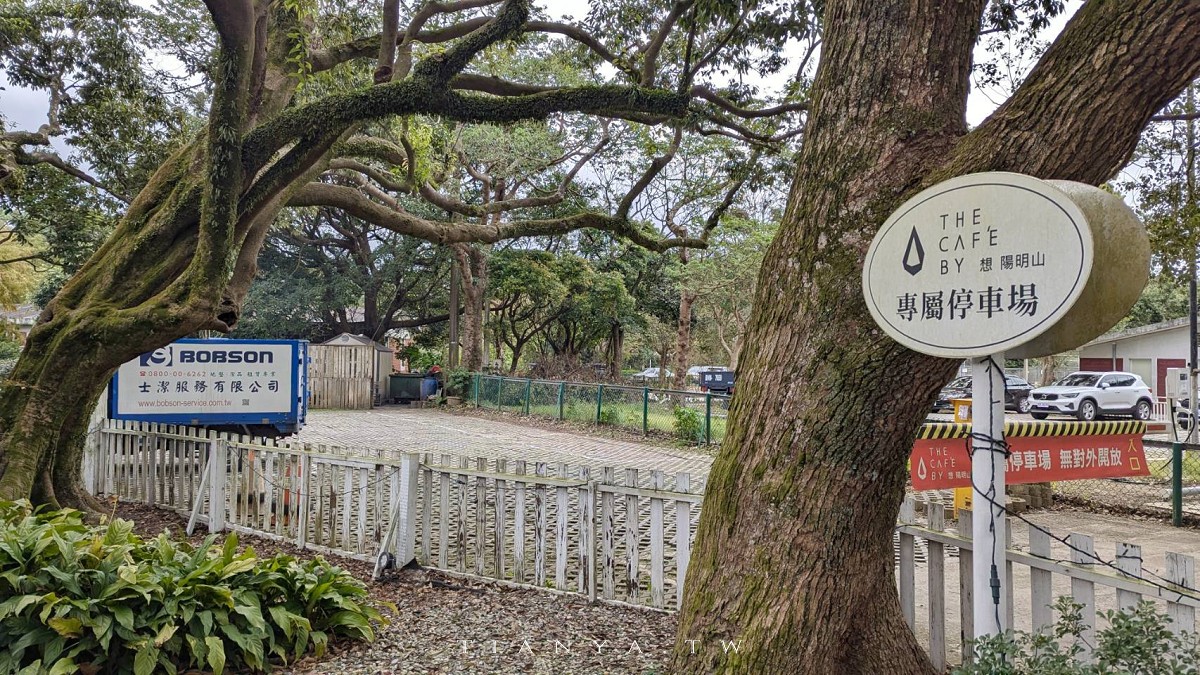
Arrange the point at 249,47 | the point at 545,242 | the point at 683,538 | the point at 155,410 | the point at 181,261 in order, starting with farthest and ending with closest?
the point at 545,242 < the point at 155,410 < the point at 181,261 < the point at 249,47 < the point at 683,538

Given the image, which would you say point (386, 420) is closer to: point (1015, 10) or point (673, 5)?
point (673, 5)

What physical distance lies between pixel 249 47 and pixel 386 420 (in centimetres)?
1396

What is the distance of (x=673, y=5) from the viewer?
8.39m

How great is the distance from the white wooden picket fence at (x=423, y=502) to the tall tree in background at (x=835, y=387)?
1423 millimetres

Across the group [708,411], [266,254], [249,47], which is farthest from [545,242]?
[249,47]

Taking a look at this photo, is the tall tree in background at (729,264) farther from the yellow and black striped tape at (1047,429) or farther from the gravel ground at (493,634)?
the gravel ground at (493,634)

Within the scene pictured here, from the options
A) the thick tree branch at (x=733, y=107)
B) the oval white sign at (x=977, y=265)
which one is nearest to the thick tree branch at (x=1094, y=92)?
the oval white sign at (x=977, y=265)

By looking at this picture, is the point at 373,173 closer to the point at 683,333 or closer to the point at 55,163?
the point at 55,163

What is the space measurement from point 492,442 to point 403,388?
10.1 meters

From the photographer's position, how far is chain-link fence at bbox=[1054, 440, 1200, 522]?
8500 millimetres

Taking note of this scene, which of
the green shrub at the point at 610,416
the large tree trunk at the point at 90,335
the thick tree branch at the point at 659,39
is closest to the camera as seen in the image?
the large tree trunk at the point at 90,335

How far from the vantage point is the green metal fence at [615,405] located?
50.3 feet

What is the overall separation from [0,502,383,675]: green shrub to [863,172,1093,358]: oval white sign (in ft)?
11.4

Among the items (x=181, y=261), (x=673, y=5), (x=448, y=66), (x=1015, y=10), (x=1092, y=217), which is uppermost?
(x=673, y=5)
